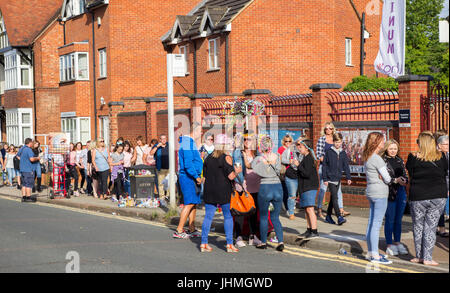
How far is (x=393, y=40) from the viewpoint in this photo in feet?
45.0

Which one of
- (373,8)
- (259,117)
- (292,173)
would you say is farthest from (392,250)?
(373,8)

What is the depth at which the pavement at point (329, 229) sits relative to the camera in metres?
9.29

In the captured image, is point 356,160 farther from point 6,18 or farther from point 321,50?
point 6,18

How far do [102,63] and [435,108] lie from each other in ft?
74.9

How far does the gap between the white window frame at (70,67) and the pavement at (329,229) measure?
17.6 meters

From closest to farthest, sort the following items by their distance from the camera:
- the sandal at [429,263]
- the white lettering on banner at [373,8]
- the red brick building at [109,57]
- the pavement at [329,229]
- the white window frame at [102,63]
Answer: the sandal at [429,263]
the pavement at [329,229]
the red brick building at [109,57]
the white window frame at [102,63]
the white lettering on banner at [373,8]

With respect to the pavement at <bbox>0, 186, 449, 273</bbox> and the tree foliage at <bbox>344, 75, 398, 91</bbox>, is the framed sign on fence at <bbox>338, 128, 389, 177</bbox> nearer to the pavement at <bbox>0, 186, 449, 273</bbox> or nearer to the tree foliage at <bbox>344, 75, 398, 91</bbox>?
the pavement at <bbox>0, 186, 449, 273</bbox>

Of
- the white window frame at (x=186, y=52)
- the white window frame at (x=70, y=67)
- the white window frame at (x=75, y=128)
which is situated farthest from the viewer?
the white window frame at (x=75, y=128)

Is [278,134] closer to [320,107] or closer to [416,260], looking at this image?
[320,107]

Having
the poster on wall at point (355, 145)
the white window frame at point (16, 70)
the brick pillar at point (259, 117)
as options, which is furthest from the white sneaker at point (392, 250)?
the white window frame at point (16, 70)

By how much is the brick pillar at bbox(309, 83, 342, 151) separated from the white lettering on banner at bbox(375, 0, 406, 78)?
1605 millimetres

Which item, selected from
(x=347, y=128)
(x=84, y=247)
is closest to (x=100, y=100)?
A: (x=347, y=128)

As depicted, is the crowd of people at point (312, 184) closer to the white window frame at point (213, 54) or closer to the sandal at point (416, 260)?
the sandal at point (416, 260)
